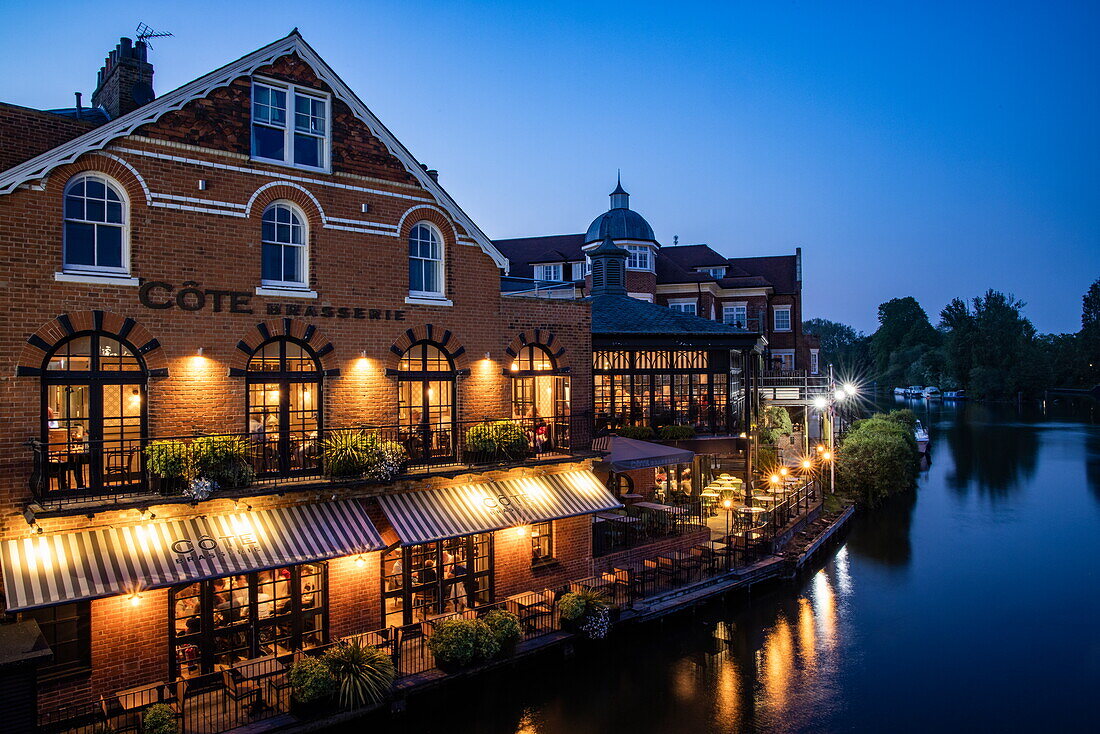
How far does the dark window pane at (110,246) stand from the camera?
1352 cm

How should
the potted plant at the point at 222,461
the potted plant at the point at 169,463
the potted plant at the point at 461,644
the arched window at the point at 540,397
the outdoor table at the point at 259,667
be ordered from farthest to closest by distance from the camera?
the arched window at the point at 540,397 < the potted plant at the point at 461,644 < the potted plant at the point at 222,461 < the outdoor table at the point at 259,667 < the potted plant at the point at 169,463

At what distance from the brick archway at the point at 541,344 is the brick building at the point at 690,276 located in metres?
20.2

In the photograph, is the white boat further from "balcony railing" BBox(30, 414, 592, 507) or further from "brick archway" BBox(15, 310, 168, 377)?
"brick archway" BBox(15, 310, 168, 377)

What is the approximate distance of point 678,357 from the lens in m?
28.2

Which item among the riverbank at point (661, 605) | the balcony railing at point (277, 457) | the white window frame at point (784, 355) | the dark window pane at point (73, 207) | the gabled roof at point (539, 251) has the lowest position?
the riverbank at point (661, 605)

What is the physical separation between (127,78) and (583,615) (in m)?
15.8

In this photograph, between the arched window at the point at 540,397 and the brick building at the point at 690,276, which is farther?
the brick building at the point at 690,276

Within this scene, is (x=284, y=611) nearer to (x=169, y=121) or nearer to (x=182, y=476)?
(x=182, y=476)

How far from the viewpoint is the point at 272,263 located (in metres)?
15.7

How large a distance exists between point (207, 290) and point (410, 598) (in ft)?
26.5

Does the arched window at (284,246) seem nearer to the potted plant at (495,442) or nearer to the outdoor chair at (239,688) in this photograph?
the potted plant at (495,442)

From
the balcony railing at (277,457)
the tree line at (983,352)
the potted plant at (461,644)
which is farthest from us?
the tree line at (983,352)

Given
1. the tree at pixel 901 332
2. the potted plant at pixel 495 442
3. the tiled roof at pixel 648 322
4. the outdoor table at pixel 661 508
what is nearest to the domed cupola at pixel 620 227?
the tiled roof at pixel 648 322

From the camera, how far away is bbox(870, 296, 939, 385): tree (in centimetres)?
14638
